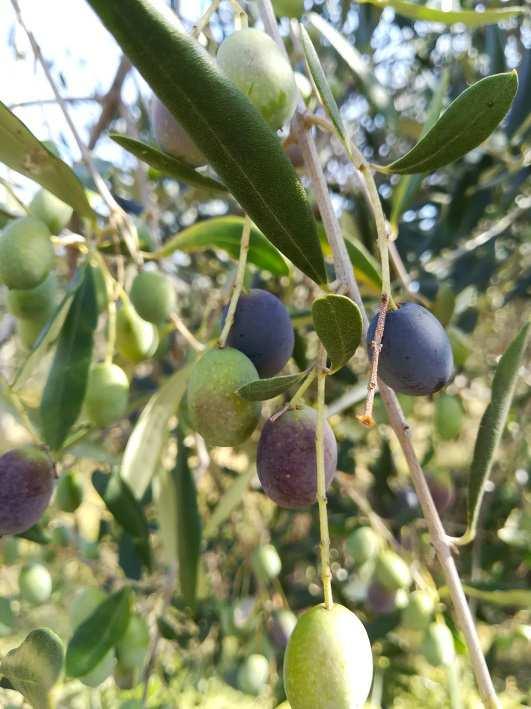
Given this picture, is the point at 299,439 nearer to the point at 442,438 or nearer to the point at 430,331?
the point at 430,331

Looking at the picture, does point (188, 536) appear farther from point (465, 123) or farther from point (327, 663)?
point (465, 123)

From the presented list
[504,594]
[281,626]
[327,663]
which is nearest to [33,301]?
[327,663]

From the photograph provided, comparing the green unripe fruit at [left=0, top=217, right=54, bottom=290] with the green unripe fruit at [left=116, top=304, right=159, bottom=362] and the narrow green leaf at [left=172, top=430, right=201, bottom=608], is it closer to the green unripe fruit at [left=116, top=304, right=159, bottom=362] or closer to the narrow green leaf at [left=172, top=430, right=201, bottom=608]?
the green unripe fruit at [left=116, top=304, right=159, bottom=362]

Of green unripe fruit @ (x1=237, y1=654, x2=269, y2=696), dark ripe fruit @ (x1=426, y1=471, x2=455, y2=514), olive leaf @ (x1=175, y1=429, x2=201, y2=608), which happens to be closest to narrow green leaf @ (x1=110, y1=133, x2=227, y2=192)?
olive leaf @ (x1=175, y1=429, x2=201, y2=608)

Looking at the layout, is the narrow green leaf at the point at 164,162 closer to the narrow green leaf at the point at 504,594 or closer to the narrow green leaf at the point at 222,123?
the narrow green leaf at the point at 222,123

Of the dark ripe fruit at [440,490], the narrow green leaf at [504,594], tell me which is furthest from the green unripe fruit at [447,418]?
the narrow green leaf at [504,594]

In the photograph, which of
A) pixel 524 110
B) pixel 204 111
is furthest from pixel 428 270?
pixel 204 111
